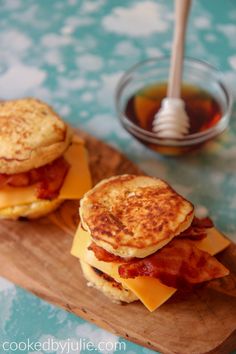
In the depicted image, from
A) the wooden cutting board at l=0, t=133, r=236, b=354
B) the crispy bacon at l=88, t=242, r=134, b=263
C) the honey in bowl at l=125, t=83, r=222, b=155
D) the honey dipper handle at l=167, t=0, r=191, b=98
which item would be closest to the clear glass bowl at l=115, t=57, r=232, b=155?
the honey in bowl at l=125, t=83, r=222, b=155

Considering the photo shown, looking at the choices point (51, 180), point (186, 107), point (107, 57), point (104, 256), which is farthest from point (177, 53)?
point (104, 256)

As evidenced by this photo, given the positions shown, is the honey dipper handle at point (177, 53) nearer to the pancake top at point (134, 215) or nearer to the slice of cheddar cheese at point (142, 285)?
the pancake top at point (134, 215)

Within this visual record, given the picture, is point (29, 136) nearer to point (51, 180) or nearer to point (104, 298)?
point (51, 180)

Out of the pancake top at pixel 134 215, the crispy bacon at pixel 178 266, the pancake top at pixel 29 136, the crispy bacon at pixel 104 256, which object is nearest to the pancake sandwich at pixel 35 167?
the pancake top at pixel 29 136

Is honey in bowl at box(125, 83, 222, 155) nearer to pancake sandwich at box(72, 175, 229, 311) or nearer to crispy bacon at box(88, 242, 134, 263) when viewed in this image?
pancake sandwich at box(72, 175, 229, 311)

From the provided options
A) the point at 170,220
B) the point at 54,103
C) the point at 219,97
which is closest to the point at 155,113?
the point at 219,97

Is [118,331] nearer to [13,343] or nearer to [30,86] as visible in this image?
[13,343]
